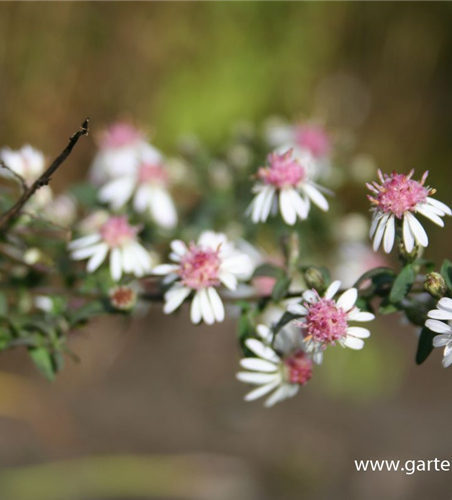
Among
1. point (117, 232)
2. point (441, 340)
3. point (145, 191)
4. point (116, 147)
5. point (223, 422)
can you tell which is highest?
point (116, 147)

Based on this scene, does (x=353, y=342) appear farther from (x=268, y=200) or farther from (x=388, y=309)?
(x=268, y=200)

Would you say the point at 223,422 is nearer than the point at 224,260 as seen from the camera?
No

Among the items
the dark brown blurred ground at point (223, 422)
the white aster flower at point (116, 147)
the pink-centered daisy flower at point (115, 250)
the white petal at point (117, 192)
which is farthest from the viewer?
the dark brown blurred ground at point (223, 422)

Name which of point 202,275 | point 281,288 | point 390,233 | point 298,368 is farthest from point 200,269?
point 390,233

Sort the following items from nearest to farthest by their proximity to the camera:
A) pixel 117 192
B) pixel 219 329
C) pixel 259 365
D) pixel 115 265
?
pixel 259 365 → pixel 115 265 → pixel 117 192 → pixel 219 329

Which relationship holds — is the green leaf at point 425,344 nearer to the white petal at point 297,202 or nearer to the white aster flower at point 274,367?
the white aster flower at point 274,367

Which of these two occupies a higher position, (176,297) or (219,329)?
(219,329)

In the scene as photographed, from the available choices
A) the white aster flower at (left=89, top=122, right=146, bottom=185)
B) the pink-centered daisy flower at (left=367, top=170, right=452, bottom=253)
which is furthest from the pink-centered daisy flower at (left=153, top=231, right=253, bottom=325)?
the white aster flower at (left=89, top=122, right=146, bottom=185)

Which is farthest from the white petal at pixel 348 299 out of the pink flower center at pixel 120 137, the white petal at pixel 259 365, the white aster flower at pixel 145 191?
the pink flower center at pixel 120 137

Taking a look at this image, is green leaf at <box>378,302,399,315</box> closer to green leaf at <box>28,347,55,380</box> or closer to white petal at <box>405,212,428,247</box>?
white petal at <box>405,212,428,247</box>
